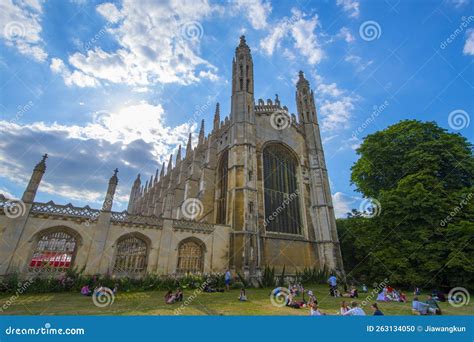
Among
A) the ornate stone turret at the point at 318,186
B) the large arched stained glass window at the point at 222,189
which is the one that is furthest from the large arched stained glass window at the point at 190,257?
the ornate stone turret at the point at 318,186

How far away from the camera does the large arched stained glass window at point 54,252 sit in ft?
38.5

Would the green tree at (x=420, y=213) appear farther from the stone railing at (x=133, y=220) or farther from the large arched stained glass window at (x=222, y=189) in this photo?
the stone railing at (x=133, y=220)

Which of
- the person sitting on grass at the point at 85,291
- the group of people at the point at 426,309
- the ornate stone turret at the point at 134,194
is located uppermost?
the ornate stone turret at the point at 134,194

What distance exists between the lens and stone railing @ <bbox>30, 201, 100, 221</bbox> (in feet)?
39.3

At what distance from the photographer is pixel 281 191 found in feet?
73.4

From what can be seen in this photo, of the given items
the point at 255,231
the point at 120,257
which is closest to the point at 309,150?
the point at 255,231

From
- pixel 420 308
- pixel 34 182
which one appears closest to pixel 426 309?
pixel 420 308

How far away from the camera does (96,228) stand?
13023 millimetres

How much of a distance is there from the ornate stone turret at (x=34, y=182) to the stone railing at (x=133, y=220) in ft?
13.3

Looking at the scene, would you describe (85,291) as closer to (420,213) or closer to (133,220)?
(133,220)

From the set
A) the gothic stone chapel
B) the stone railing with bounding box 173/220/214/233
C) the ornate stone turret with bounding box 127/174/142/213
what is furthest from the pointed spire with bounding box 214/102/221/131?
the ornate stone turret with bounding box 127/174/142/213

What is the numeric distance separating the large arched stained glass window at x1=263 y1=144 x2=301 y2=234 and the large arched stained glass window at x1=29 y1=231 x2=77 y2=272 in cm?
1396

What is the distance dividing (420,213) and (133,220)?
19173 millimetres

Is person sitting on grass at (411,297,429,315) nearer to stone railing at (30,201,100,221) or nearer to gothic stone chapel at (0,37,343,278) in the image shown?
gothic stone chapel at (0,37,343,278)
